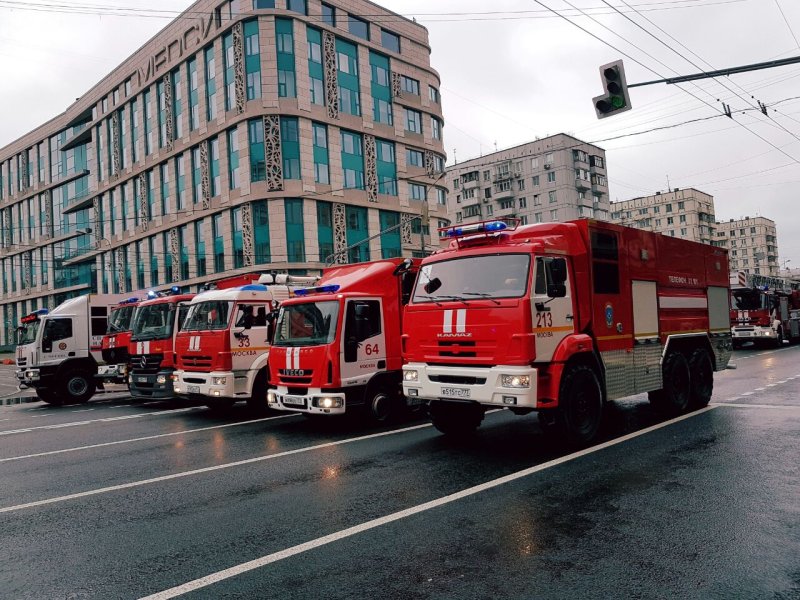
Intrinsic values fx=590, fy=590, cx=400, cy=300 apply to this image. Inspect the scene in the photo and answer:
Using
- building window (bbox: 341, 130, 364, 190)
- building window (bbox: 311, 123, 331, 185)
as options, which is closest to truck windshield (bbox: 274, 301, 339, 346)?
building window (bbox: 311, 123, 331, 185)

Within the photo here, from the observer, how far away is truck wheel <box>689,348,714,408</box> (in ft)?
35.0

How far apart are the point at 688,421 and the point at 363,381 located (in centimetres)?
534

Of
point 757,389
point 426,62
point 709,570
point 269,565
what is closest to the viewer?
point 709,570

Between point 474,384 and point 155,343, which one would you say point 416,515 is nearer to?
point 474,384

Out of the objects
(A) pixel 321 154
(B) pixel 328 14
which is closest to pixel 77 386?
(A) pixel 321 154

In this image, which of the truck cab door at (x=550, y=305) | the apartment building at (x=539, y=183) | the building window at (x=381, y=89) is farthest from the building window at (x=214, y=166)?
the truck cab door at (x=550, y=305)

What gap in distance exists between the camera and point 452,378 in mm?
7707

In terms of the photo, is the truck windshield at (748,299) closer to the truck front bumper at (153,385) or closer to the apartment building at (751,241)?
the truck front bumper at (153,385)

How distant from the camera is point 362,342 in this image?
10.2 metres

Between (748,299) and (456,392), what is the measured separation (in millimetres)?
23799

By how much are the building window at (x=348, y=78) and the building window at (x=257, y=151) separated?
6.43 meters

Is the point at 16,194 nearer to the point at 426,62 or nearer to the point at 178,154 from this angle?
the point at 178,154

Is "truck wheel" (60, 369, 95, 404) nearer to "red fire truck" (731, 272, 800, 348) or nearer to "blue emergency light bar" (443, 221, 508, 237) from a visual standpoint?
"blue emergency light bar" (443, 221, 508, 237)

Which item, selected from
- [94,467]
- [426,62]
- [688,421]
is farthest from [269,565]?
[426,62]
